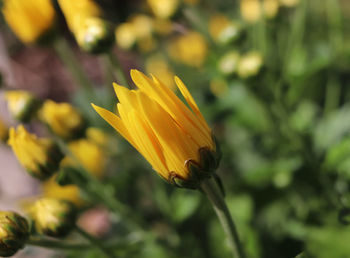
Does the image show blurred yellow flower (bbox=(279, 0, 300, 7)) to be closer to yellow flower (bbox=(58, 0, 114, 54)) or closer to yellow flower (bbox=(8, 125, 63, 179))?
yellow flower (bbox=(58, 0, 114, 54))

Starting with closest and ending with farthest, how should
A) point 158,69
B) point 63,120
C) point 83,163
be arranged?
point 63,120
point 83,163
point 158,69

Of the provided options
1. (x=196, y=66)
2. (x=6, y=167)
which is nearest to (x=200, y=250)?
(x=196, y=66)

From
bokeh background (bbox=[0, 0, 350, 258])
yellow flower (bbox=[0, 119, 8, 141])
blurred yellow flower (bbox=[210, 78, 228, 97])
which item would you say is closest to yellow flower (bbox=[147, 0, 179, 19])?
bokeh background (bbox=[0, 0, 350, 258])

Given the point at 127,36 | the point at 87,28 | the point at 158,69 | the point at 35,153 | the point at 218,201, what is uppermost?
the point at 158,69

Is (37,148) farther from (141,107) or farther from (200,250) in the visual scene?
(200,250)

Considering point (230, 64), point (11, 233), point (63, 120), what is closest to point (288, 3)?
point (230, 64)

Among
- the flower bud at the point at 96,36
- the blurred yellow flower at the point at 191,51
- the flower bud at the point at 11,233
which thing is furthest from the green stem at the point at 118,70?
the blurred yellow flower at the point at 191,51

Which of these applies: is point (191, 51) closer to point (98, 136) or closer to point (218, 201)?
point (98, 136)
